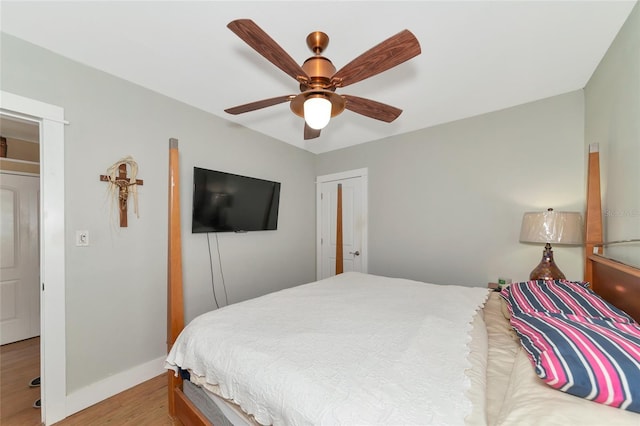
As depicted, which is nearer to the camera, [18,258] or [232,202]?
[232,202]

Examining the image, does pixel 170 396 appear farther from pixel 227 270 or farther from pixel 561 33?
pixel 561 33

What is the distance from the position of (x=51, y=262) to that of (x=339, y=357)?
2.04 m

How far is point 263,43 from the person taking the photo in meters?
1.20

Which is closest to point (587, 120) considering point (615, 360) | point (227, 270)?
point (615, 360)

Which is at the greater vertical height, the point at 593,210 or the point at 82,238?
the point at 593,210

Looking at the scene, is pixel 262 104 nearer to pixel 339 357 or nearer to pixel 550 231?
pixel 339 357

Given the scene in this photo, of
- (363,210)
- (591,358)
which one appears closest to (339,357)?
(591,358)

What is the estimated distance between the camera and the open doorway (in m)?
2.80

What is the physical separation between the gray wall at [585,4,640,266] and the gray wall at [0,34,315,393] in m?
3.10

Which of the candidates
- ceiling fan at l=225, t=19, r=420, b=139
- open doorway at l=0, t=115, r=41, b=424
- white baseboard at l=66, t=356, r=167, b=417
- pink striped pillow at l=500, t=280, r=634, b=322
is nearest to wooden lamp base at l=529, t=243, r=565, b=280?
pink striped pillow at l=500, t=280, r=634, b=322

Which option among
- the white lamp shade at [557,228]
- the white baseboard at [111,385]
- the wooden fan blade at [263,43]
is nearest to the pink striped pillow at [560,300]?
the white lamp shade at [557,228]

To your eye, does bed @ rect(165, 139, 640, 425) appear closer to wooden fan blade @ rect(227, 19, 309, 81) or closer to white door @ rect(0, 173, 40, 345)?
wooden fan blade @ rect(227, 19, 309, 81)

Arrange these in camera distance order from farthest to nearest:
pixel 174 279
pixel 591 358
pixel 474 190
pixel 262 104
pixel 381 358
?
pixel 474 190, pixel 174 279, pixel 262 104, pixel 381 358, pixel 591 358

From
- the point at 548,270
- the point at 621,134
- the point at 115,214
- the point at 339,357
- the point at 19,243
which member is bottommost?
the point at 339,357
